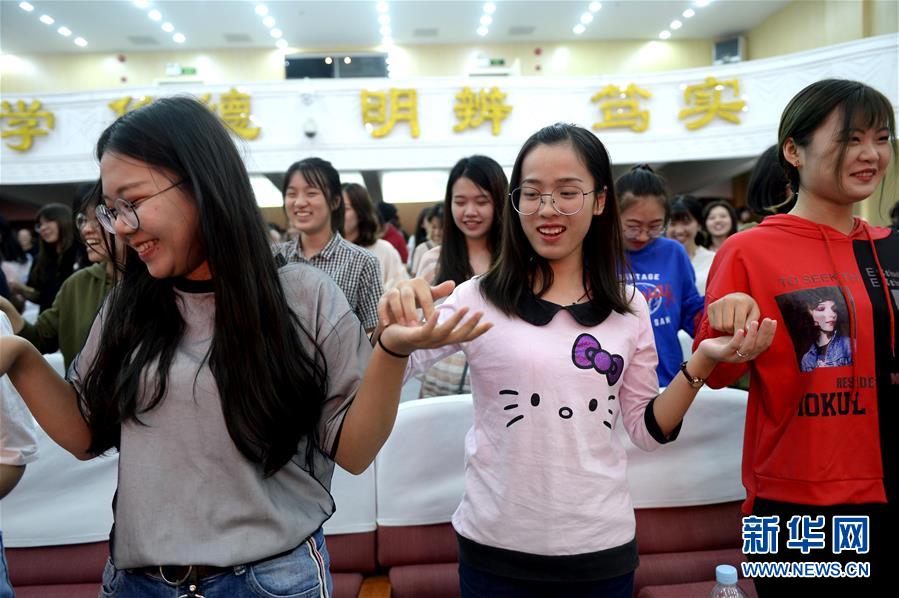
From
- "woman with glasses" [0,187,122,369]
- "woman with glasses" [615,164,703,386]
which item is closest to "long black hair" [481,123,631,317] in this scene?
"woman with glasses" [615,164,703,386]

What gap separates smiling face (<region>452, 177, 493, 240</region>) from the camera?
2.27m

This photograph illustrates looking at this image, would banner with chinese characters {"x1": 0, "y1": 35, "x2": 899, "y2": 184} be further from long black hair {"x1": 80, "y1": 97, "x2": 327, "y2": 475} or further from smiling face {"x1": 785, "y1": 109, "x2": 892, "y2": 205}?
long black hair {"x1": 80, "y1": 97, "x2": 327, "y2": 475}

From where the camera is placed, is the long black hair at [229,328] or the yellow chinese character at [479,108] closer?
the long black hair at [229,328]

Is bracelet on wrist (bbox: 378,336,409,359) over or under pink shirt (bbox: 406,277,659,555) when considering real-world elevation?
over

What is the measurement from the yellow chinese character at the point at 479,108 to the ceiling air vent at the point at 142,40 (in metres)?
8.46

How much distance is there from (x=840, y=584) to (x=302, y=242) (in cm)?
221

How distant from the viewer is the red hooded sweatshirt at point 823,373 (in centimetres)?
126

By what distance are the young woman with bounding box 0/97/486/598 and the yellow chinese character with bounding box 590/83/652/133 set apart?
1001cm

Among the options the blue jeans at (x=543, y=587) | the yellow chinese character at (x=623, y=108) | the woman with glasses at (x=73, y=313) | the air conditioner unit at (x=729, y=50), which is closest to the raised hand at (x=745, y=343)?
the blue jeans at (x=543, y=587)

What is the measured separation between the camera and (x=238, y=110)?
9930mm

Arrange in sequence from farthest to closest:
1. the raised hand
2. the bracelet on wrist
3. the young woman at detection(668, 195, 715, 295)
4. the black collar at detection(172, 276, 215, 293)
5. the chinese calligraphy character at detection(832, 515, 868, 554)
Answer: the young woman at detection(668, 195, 715, 295), the chinese calligraphy character at detection(832, 515, 868, 554), the raised hand, the black collar at detection(172, 276, 215, 293), the bracelet on wrist

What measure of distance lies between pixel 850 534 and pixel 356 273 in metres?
1.88

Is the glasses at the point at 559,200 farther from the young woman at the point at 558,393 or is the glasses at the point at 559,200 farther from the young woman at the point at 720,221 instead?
the young woman at the point at 720,221

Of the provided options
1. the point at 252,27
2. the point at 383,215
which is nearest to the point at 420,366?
the point at 383,215
